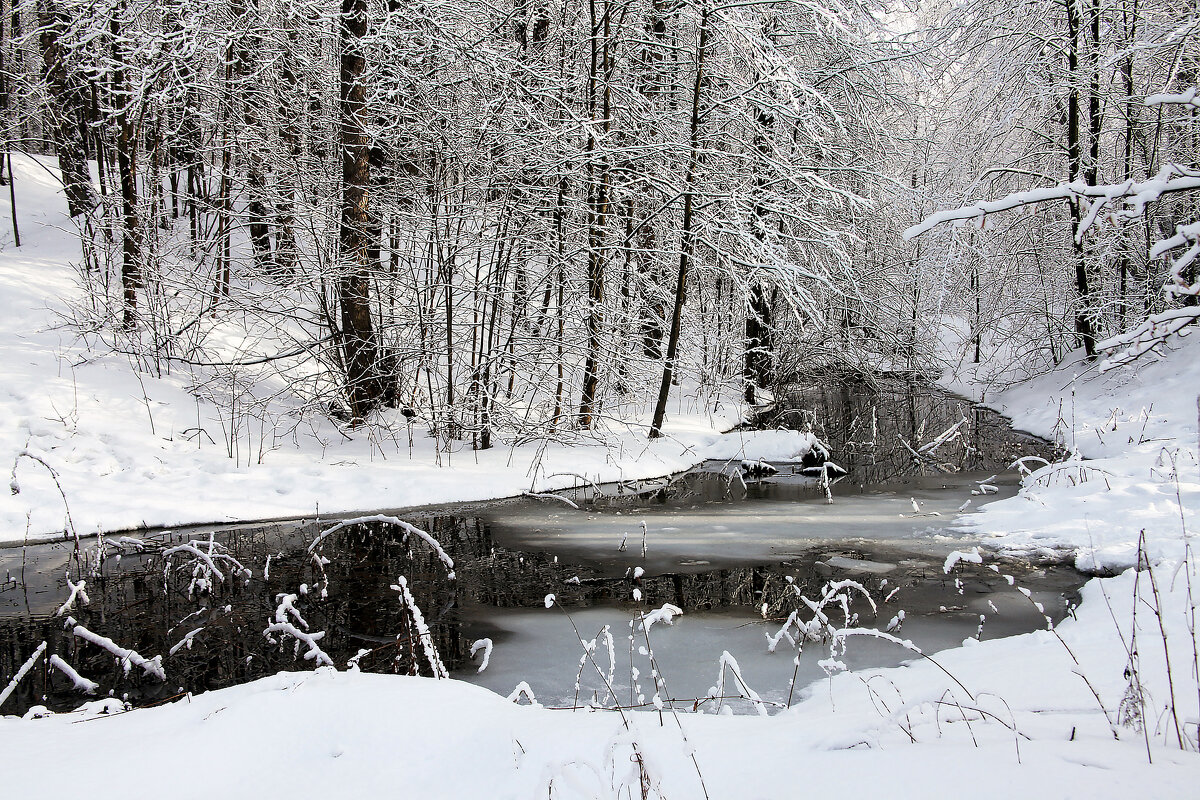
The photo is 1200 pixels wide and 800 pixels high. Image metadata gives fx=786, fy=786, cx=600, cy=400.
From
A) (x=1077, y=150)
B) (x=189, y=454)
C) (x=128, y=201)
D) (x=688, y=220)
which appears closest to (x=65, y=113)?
(x=128, y=201)

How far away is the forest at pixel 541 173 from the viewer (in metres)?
10.4

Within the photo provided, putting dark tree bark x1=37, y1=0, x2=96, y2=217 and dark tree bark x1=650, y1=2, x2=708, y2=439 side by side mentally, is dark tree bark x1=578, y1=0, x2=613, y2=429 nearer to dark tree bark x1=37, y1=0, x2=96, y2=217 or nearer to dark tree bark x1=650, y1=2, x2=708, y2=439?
dark tree bark x1=650, y1=2, x2=708, y2=439

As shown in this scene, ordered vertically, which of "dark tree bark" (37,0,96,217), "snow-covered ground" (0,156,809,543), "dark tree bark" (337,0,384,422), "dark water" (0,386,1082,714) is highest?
"dark tree bark" (37,0,96,217)

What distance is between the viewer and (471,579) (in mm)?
6738

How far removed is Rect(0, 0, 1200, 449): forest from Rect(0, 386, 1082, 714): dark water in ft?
9.36

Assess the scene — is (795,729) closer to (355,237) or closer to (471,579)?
(471,579)

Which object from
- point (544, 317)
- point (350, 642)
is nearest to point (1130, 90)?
point (544, 317)

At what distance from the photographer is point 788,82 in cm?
1046

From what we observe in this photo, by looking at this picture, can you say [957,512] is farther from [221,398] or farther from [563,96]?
[221,398]

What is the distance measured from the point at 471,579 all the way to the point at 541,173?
19.5 feet

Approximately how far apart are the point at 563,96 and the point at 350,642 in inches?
337

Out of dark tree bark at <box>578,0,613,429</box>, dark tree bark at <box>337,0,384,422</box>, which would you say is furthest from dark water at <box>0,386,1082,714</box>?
dark tree bark at <box>337,0,384,422</box>

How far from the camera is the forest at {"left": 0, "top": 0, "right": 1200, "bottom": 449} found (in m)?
10.4

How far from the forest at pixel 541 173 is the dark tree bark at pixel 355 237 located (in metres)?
0.05
